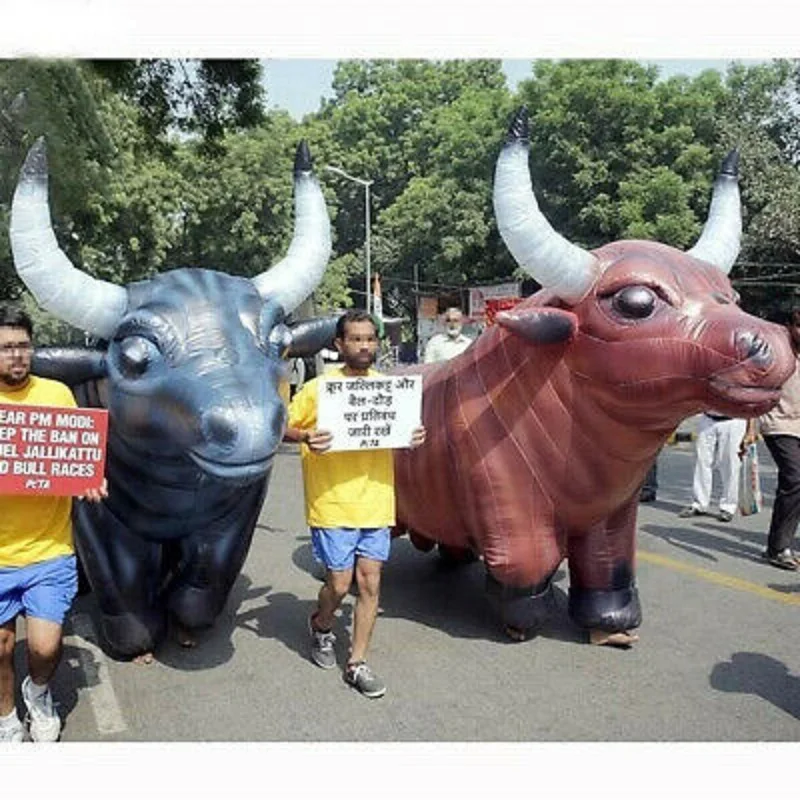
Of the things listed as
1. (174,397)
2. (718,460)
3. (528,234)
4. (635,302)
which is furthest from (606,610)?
(718,460)

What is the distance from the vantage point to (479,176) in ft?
87.3

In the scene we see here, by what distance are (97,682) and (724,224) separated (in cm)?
344

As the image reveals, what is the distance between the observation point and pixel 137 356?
11.1ft

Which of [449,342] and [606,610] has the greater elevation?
[449,342]

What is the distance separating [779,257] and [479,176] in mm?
8889

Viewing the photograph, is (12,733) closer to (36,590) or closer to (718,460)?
(36,590)

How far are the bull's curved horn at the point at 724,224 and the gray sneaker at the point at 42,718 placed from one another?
3228 mm

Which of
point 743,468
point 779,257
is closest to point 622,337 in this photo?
point 743,468

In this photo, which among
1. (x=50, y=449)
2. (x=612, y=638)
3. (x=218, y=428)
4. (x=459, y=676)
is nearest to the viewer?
(x=50, y=449)

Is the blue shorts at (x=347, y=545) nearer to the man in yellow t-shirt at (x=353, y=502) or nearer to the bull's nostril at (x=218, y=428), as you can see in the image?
the man in yellow t-shirt at (x=353, y=502)

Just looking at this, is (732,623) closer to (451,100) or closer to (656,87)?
(656,87)

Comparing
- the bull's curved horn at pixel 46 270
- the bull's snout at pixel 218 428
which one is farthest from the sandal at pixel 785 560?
the bull's curved horn at pixel 46 270

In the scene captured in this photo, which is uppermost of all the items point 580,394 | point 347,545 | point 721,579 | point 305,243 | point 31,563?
point 305,243
